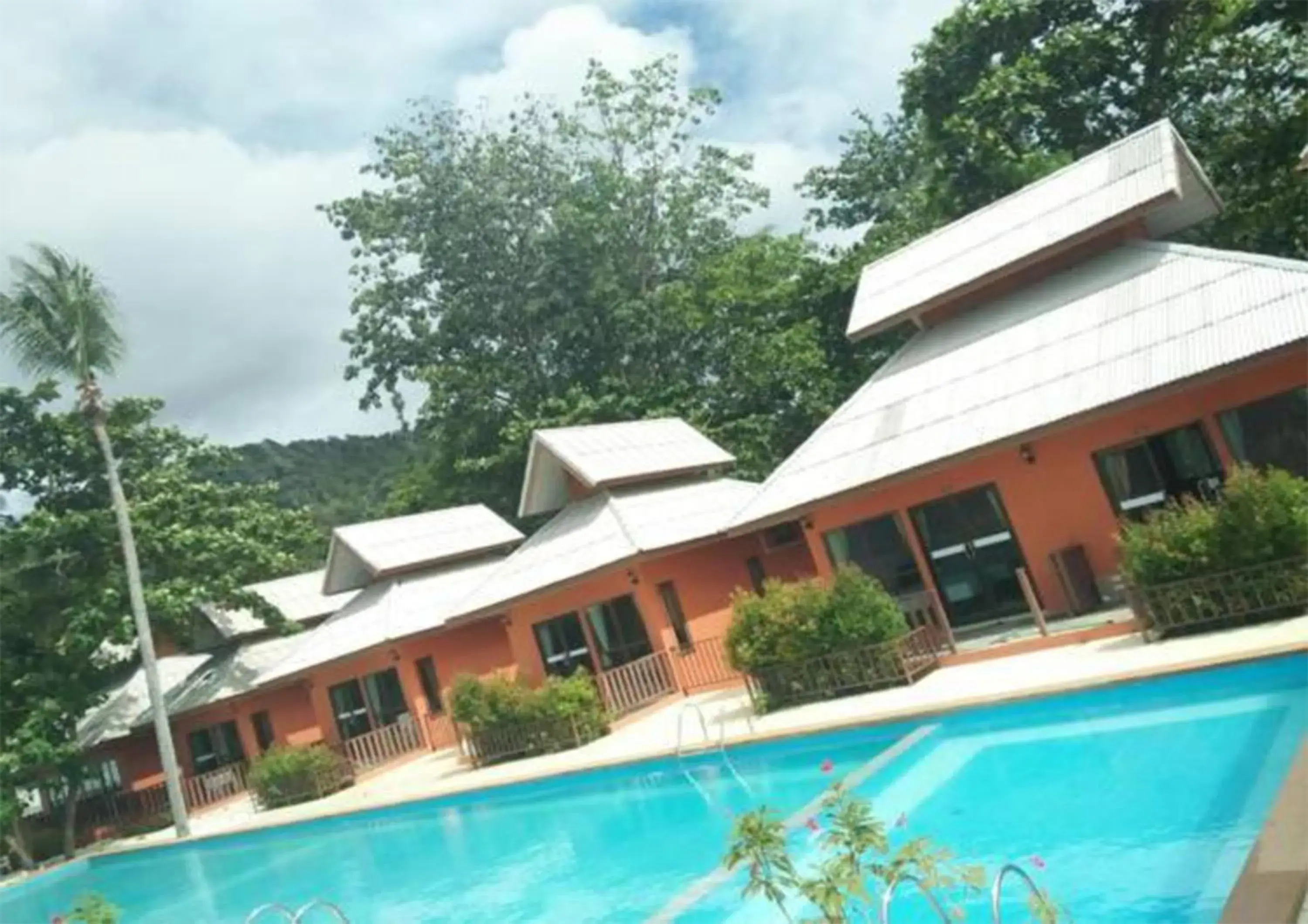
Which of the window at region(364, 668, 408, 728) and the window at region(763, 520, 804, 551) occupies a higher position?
the window at region(763, 520, 804, 551)

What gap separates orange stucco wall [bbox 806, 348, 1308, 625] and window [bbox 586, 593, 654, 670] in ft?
20.1

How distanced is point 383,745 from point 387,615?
3.00 meters

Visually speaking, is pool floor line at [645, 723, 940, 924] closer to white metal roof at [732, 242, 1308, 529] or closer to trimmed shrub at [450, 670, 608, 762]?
white metal roof at [732, 242, 1308, 529]

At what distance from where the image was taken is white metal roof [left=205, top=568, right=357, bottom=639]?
29625 mm

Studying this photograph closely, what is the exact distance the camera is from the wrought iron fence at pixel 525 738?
1788 centimetres

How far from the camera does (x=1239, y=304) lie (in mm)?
13406

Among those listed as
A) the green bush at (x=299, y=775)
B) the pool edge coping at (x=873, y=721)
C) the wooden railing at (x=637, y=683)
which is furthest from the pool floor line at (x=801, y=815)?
the green bush at (x=299, y=775)

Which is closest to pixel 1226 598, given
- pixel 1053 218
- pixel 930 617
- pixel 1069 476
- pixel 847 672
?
pixel 1069 476

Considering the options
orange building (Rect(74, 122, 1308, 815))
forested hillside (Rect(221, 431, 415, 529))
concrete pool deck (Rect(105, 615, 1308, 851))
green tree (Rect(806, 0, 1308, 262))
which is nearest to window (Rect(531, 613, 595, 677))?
orange building (Rect(74, 122, 1308, 815))

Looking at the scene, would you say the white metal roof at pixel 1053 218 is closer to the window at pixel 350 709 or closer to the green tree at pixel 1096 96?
the green tree at pixel 1096 96

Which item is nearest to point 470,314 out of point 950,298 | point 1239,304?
point 950,298

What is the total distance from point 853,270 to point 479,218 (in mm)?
17557

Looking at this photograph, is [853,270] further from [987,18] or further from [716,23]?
[716,23]

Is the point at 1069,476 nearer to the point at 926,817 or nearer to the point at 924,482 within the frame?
the point at 924,482
